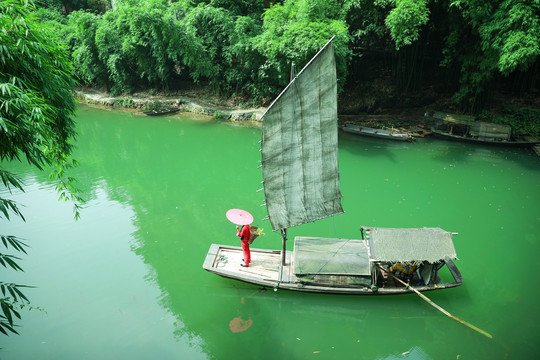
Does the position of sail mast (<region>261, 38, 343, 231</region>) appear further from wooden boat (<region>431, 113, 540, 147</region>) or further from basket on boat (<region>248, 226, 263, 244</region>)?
wooden boat (<region>431, 113, 540, 147</region>)

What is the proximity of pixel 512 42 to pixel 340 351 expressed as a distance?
10888 mm

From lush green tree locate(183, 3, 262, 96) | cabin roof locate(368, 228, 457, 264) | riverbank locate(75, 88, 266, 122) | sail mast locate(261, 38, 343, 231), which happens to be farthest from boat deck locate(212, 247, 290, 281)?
lush green tree locate(183, 3, 262, 96)

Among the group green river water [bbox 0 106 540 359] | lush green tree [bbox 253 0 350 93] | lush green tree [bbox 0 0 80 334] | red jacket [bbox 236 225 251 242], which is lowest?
green river water [bbox 0 106 540 359]

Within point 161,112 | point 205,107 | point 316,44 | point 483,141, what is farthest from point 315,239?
point 161,112

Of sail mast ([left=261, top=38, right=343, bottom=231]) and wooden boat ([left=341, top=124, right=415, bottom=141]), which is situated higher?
sail mast ([left=261, top=38, right=343, bottom=231])

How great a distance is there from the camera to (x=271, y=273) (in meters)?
5.88

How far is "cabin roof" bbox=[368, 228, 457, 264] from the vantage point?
5227 mm

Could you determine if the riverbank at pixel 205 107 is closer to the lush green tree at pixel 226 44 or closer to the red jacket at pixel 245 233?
the lush green tree at pixel 226 44

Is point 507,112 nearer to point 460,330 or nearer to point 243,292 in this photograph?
point 460,330

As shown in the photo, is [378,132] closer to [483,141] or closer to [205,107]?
[483,141]

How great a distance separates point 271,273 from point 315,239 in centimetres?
103

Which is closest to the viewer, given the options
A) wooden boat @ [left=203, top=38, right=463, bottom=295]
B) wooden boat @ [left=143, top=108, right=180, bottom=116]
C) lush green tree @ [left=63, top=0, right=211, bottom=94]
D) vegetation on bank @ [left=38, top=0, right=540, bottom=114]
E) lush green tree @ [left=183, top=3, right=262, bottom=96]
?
wooden boat @ [left=203, top=38, right=463, bottom=295]

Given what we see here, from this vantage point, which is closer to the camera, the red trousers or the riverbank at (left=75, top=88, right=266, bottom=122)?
the red trousers

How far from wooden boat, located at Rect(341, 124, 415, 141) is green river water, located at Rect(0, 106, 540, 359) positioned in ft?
4.04
